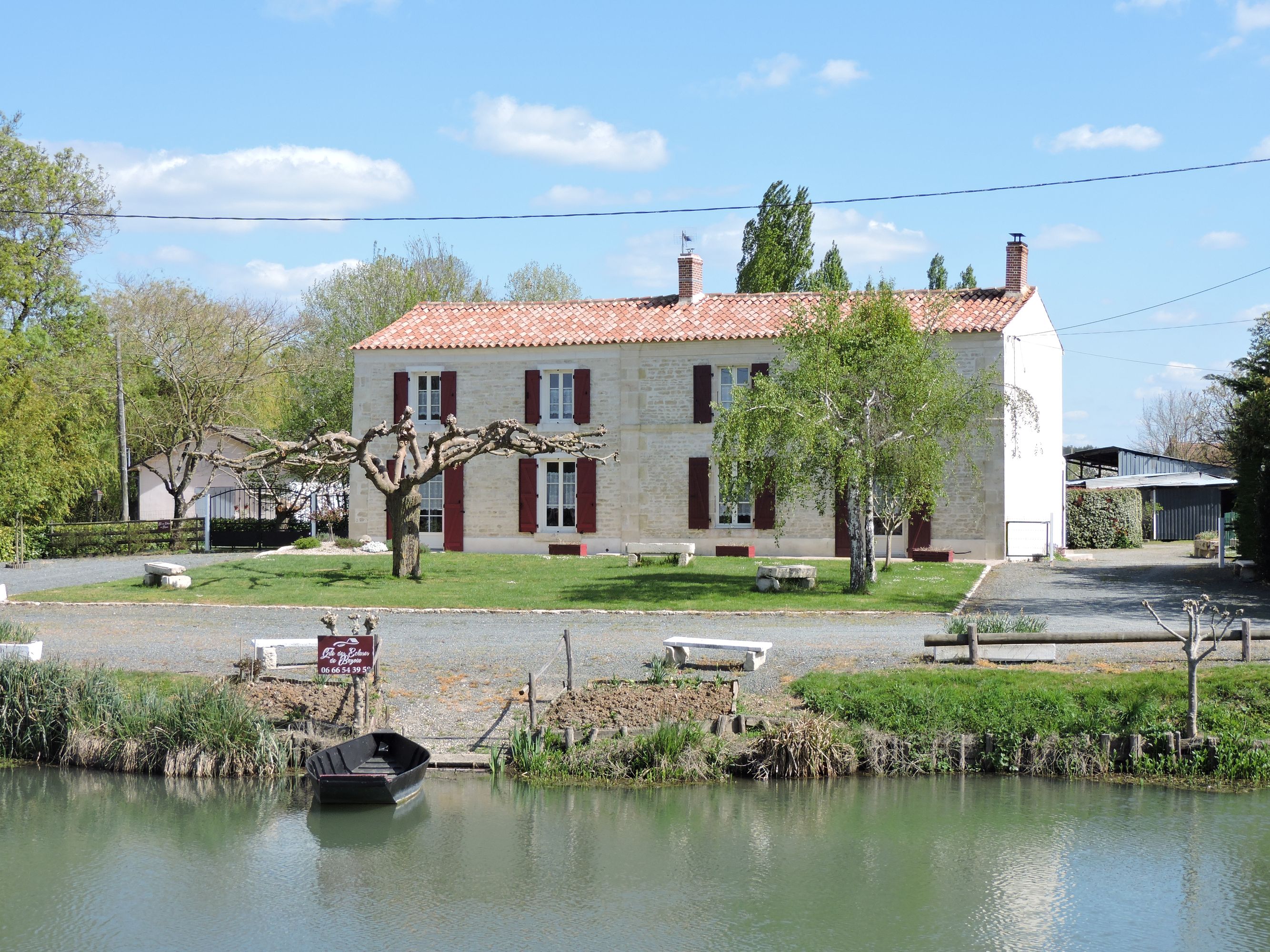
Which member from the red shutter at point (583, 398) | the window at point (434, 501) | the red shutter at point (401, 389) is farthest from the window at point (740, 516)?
the red shutter at point (401, 389)

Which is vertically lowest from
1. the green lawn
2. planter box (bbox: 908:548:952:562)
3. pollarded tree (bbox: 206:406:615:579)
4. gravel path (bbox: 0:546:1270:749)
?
gravel path (bbox: 0:546:1270:749)

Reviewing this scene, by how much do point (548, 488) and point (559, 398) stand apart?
2.17 m

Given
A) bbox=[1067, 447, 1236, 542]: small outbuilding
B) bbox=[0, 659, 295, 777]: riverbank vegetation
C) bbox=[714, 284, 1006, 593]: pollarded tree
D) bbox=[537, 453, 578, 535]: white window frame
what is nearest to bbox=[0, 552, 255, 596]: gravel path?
bbox=[537, 453, 578, 535]: white window frame

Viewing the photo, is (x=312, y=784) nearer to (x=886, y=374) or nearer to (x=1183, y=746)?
(x=1183, y=746)

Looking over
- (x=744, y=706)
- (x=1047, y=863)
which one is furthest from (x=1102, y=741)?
(x=744, y=706)

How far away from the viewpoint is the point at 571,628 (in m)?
18.3

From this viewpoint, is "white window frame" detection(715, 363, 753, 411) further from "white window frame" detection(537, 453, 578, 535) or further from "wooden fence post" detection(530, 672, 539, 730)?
"wooden fence post" detection(530, 672, 539, 730)

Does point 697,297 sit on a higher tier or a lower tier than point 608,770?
higher

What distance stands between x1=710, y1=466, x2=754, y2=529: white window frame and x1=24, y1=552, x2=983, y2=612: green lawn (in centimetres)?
253

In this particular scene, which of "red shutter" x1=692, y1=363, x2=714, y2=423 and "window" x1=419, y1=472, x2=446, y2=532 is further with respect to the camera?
"window" x1=419, y1=472, x2=446, y2=532

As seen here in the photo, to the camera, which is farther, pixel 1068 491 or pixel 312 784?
pixel 1068 491

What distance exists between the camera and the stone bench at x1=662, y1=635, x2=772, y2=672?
572 inches

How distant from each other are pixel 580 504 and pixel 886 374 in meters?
10.6

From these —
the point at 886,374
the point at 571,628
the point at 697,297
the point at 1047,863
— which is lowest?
the point at 1047,863
